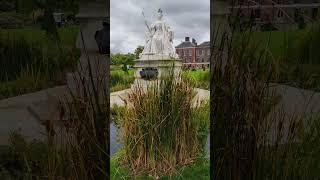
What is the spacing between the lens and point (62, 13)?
4.20 m

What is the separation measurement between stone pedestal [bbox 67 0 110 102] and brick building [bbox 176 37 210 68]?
567 mm

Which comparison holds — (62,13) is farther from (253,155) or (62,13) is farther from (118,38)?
(253,155)

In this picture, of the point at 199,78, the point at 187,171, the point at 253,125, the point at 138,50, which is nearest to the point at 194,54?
the point at 199,78

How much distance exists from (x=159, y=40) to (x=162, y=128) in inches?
26.4

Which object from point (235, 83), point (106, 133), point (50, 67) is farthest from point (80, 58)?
point (235, 83)

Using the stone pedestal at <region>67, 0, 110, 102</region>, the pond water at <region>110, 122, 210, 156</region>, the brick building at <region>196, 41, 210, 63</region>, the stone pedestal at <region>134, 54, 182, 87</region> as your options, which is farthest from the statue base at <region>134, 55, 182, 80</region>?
the pond water at <region>110, 122, 210, 156</region>

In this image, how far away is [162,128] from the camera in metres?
4.12

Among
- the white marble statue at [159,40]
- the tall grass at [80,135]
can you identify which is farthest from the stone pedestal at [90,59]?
the white marble statue at [159,40]

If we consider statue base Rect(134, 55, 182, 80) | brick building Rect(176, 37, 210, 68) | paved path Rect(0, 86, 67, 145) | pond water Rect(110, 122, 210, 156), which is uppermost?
brick building Rect(176, 37, 210, 68)

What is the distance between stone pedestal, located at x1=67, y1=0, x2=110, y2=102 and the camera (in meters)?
4.10

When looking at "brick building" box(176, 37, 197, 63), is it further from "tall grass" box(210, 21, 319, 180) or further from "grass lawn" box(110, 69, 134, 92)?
"grass lawn" box(110, 69, 134, 92)

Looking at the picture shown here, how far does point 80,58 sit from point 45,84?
0.35 meters

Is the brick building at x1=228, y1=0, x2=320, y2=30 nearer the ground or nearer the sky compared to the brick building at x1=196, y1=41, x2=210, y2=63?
nearer the sky

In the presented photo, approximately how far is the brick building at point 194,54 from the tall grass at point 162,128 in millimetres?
162
